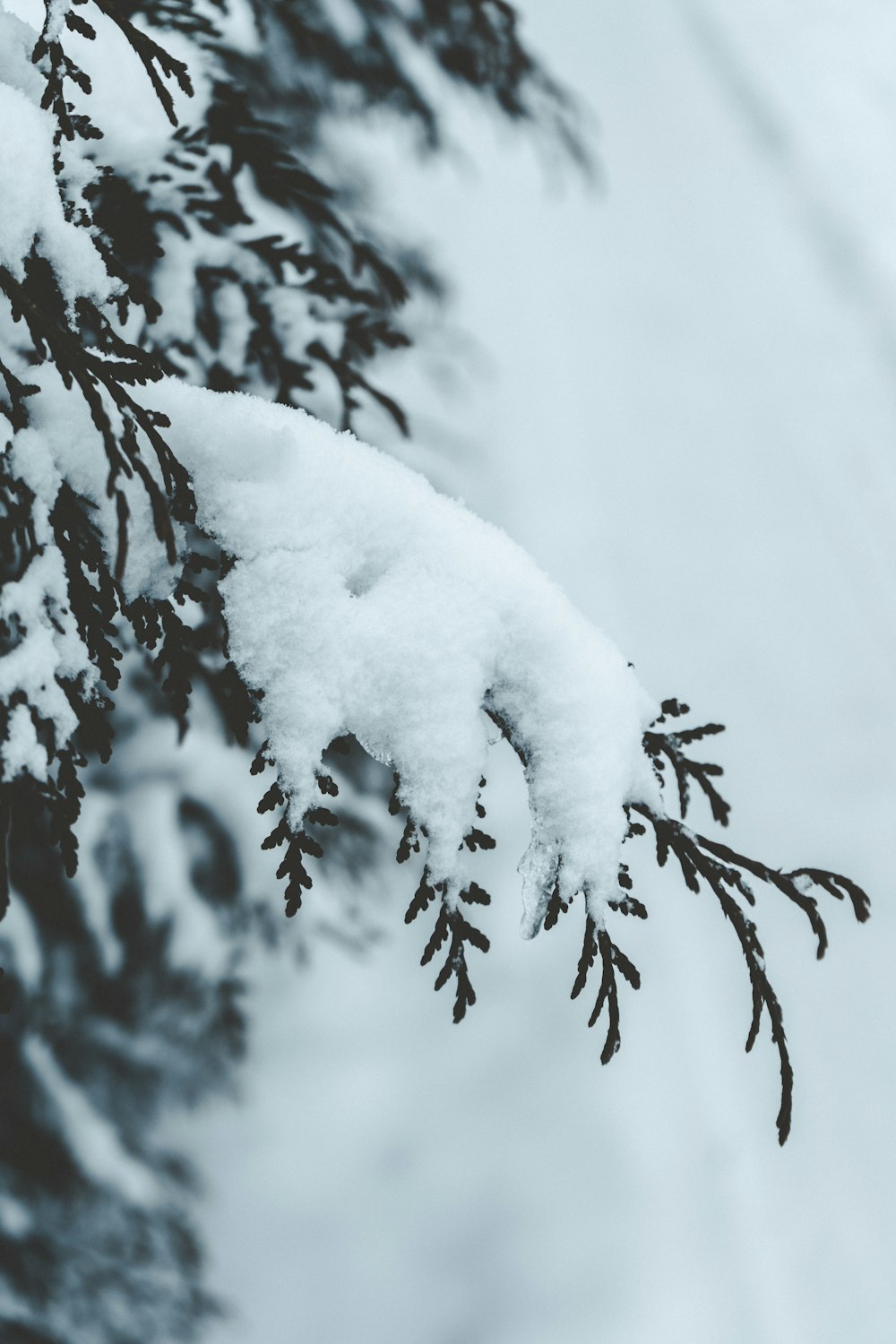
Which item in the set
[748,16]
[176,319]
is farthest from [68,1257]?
[748,16]

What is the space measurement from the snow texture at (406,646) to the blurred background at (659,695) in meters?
3.17

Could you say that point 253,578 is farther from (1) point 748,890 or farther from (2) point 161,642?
(2) point 161,642

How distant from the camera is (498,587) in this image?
1318 millimetres

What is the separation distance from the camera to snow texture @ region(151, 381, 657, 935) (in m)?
1.24

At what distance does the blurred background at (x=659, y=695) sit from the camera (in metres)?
3.84

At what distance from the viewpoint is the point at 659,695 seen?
16.9ft

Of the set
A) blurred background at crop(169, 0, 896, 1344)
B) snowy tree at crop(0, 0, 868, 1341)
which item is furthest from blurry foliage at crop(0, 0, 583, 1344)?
blurred background at crop(169, 0, 896, 1344)

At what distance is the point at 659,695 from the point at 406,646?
408 cm

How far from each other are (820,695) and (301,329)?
394 centimetres

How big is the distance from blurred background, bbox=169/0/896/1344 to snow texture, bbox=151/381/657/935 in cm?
317

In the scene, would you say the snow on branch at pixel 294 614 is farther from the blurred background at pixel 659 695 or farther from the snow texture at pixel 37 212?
the blurred background at pixel 659 695

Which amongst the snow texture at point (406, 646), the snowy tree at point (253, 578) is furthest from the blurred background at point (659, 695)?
the snow texture at point (406, 646)

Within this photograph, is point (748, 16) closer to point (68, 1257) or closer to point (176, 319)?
point (176, 319)

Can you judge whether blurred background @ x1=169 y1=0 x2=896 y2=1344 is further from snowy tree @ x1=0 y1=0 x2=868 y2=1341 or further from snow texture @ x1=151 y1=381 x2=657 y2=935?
snow texture @ x1=151 y1=381 x2=657 y2=935
